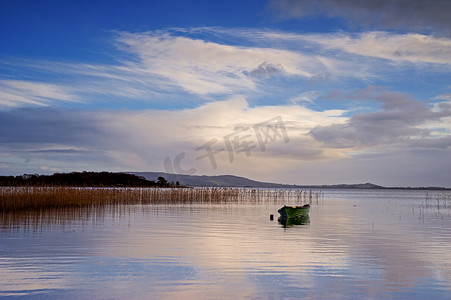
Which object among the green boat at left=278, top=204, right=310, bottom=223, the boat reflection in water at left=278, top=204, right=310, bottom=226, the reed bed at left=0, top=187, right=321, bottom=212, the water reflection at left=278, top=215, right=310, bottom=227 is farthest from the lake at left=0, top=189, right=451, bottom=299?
the reed bed at left=0, top=187, right=321, bottom=212

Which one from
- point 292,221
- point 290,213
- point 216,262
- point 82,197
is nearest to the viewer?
point 216,262

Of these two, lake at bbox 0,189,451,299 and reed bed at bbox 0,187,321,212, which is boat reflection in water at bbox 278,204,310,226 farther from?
reed bed at bbox 0,187,321,212

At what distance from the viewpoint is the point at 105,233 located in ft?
58.3

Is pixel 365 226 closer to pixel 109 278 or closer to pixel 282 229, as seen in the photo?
pixel 282 229

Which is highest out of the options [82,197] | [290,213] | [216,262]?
[82,197]

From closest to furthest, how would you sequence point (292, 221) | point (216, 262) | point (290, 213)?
1. point (216, 262)
2. point (292, 221)
3. point (290, 213)

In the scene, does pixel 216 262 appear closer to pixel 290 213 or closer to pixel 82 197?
pixel 290 213

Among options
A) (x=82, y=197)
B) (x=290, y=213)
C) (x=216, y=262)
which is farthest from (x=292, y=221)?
(x=82, y=197)

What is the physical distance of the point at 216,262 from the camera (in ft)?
39.1

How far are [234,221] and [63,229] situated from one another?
923 centimetres

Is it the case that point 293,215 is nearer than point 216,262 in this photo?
No

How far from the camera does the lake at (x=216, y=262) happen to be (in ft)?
29.1

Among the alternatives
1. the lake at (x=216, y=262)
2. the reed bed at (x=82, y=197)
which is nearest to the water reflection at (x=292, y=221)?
the lake at (x=216, y=262)

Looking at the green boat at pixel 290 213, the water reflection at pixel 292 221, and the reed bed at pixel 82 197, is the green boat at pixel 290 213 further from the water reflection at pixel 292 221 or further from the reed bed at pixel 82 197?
the reed bed at pixel 82 197
